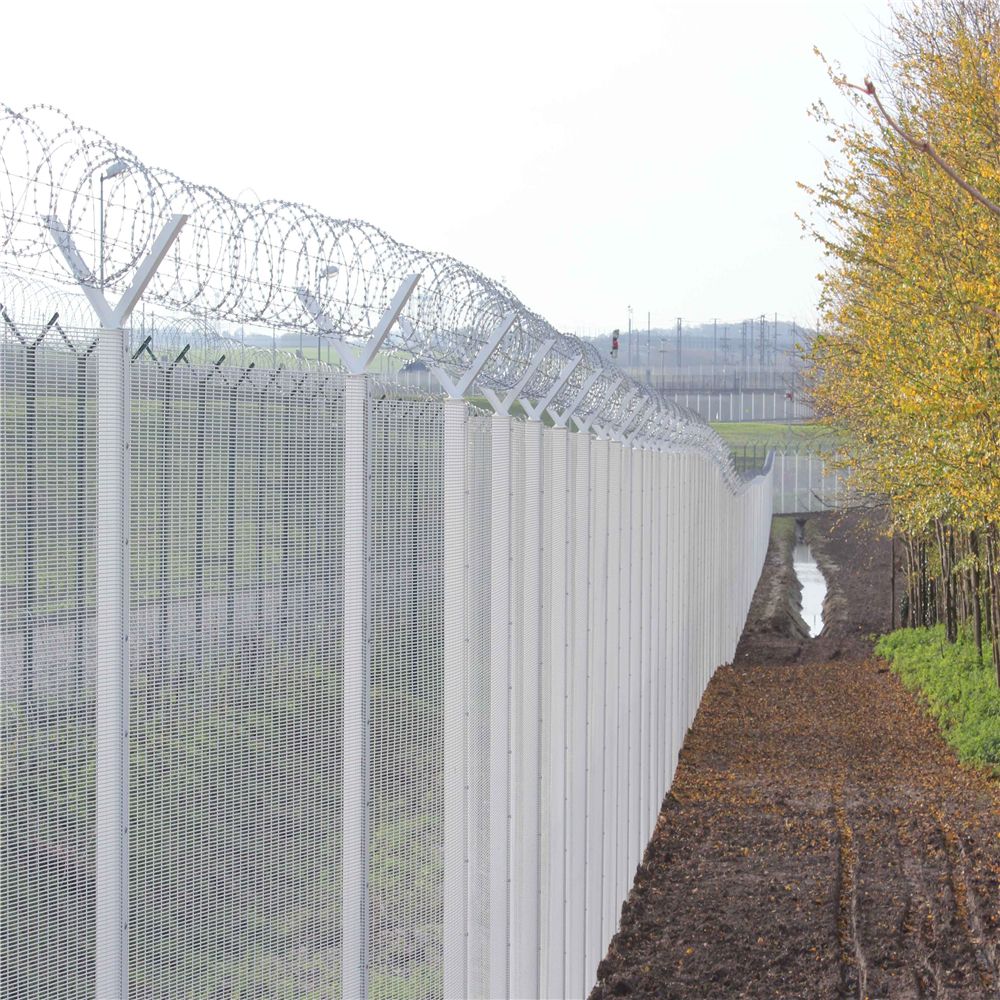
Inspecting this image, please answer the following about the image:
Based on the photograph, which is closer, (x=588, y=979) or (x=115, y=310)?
(x=115, y=310)

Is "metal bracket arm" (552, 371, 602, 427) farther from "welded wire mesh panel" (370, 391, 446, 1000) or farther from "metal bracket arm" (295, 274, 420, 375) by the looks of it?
"metal bracket arm" (295, 274, 420, 375)

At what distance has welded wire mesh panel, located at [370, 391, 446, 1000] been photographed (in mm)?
3387

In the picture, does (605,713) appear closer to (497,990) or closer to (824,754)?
(497,990)

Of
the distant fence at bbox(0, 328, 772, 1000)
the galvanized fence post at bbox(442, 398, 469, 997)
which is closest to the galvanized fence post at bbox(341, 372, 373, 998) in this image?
the distant fence at bbox(0, 328, 772, 1000)

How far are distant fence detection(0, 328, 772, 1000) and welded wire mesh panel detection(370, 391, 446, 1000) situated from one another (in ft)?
0.03

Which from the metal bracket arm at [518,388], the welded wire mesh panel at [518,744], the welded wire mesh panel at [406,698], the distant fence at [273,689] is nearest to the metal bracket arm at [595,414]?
the metal bracket arm at [518,388]

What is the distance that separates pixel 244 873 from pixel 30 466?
105 cm

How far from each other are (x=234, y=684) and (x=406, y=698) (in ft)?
3.11

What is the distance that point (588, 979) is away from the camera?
6.46 metres

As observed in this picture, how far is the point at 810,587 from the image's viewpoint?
128 ft

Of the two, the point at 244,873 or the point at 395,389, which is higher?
the point at 395,389

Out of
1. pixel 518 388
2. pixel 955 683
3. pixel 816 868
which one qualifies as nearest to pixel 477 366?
pixel 518 388

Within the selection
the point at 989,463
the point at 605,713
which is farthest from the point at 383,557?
the point at 989,463

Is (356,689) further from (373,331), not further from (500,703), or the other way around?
(500,703)
